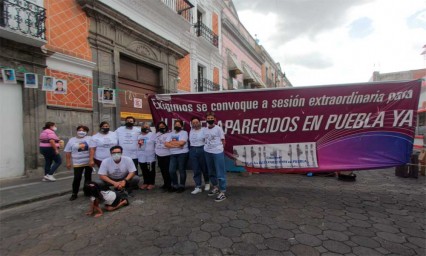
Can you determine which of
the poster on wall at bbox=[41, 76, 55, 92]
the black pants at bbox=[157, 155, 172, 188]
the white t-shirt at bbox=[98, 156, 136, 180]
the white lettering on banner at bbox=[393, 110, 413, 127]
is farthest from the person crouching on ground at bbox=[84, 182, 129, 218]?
the white lettering on banner at bbox=[393, 110, 413, 127]

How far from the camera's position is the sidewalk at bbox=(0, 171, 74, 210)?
480 centimetres

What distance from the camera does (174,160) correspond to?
5160mm

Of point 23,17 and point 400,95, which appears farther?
point 23,17

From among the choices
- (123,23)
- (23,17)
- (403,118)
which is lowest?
(403,118)

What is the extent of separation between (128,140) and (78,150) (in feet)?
3.34

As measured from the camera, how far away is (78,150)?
4.79 m

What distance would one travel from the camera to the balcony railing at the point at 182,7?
12.4m

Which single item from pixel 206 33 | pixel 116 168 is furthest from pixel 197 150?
pixel 206 33

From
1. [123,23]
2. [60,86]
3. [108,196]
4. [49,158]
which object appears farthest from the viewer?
[123,23]

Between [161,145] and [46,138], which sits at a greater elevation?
[46,138]

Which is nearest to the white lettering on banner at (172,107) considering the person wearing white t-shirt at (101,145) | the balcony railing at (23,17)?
the person wearing white t-shirt at (101,145)

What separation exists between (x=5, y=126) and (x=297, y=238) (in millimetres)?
7685

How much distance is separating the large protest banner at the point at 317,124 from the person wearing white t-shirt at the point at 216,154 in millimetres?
712

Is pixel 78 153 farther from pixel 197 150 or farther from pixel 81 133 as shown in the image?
pixel 197 150
